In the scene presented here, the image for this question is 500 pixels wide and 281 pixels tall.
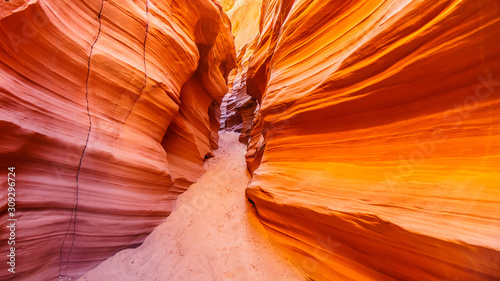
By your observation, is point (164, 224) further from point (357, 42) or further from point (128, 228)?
point (357, 42)

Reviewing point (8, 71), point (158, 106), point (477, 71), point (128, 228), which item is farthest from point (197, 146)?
point (477, 71)

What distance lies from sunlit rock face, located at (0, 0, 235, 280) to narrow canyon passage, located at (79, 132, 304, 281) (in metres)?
0.28

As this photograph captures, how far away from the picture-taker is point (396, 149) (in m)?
1.89

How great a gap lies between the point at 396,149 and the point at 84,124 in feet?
13.5

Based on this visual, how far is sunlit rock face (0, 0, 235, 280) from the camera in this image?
2004mm

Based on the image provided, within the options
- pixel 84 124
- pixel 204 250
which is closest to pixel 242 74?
pixel 84 124

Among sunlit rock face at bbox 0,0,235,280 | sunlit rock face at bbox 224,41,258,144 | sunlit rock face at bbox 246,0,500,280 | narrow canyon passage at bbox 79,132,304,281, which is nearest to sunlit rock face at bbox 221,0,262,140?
sunlit rock face at bbox 224,41,258,144

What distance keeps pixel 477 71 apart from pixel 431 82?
0.88 feet

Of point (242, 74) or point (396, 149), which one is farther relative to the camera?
point (242, 74)

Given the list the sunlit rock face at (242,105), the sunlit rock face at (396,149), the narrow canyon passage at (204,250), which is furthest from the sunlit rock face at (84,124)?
the sunlit rock face at (242,105)

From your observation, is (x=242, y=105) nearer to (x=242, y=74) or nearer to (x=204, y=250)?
(x=242, y=74)

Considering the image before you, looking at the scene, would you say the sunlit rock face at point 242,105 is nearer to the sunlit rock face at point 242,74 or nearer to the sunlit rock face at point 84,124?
the sunlit rock face at point 242,74

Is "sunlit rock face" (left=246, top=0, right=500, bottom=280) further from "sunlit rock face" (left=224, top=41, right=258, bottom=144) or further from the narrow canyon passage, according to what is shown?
"sunlit rock face" (left=224, top=41, right=258, bottom=144)

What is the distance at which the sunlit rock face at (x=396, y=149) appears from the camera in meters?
1.35
